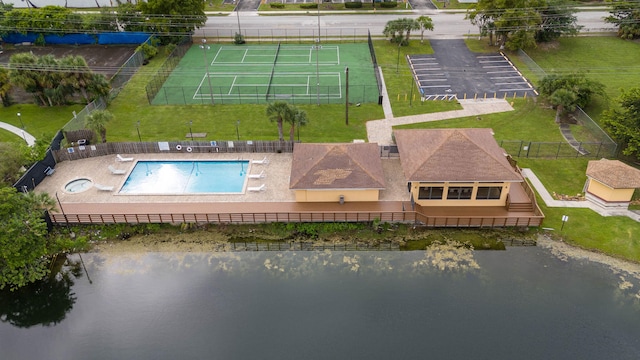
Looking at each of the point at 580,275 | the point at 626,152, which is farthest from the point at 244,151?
the point at 626,152

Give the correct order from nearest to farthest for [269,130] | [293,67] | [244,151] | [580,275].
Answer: [580,275]
[244,151]
[269,130]
[293,67]

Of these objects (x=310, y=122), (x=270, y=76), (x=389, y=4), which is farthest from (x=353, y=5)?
(x=310, y=122)

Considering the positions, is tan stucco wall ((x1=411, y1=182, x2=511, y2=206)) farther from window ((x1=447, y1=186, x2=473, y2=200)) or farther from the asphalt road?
the asphalt road

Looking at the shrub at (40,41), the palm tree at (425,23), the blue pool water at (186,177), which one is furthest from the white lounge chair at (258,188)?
the shrub at (40,41)

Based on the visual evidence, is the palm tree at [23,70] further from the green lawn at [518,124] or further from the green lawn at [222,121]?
the green lawn at [518,124]

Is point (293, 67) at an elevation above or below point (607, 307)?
above

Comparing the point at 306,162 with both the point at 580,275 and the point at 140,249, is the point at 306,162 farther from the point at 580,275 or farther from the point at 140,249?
the point at 580,275
